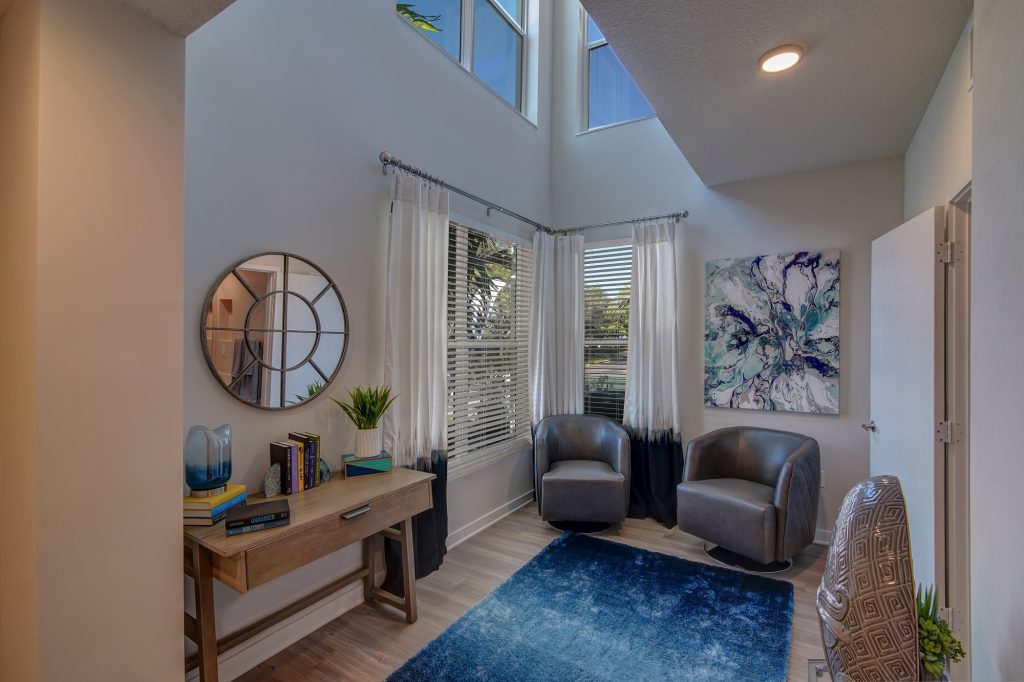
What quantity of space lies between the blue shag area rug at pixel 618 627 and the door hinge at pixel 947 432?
116cm

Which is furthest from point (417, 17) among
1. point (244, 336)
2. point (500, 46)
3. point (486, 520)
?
point (486, 520)

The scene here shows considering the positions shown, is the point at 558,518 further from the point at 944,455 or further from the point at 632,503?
the point at 944,455

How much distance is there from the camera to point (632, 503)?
3.95 metres

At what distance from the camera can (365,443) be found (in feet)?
8.18

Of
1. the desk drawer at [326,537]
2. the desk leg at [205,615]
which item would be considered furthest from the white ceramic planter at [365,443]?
the desk leg at [205,615]

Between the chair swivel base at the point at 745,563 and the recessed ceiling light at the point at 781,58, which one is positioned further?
the chair swivel base at the point at 745,563

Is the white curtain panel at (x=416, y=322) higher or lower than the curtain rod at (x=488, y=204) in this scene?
lower

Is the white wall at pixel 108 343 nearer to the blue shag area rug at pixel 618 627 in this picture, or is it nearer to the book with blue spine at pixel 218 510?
the book with blue spine at pixel 218 510

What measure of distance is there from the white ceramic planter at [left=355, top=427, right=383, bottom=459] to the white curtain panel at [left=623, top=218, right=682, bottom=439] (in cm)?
226

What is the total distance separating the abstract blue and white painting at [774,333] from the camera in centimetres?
341

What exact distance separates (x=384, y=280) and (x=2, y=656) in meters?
2.02

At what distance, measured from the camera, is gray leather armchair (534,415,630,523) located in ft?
11.3

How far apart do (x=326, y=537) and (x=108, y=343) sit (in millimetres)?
1046

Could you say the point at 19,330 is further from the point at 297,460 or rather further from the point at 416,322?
the point at 416,322
